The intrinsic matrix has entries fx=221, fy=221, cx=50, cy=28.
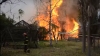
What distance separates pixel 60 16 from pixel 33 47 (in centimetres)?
2137

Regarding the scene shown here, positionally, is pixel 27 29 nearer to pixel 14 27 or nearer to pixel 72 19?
pixel 14 27

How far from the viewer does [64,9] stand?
4450 centimetres

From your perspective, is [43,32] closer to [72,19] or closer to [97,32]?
[72,19]

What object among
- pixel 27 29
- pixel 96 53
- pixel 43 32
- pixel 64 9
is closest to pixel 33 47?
pixel 27 29

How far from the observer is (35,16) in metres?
32.8

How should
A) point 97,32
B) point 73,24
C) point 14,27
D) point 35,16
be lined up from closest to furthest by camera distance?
1. point 97,32
2. point 14,27
3. point 35,16
4. point 73,24

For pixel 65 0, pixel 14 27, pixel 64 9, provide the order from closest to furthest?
pixel 14 27
pixel 65 0
pixel 64 9

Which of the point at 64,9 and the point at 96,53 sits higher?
the point at 64,9

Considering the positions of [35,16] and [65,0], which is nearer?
[35,16]

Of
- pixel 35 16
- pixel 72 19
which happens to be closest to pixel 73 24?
pixel 72 19

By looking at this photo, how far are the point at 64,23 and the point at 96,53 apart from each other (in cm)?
3189

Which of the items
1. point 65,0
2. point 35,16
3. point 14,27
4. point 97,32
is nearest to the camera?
point 97,32

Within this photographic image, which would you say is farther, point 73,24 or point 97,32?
point 73,24

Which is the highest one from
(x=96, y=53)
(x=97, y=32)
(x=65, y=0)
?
(x=65, y=0)
